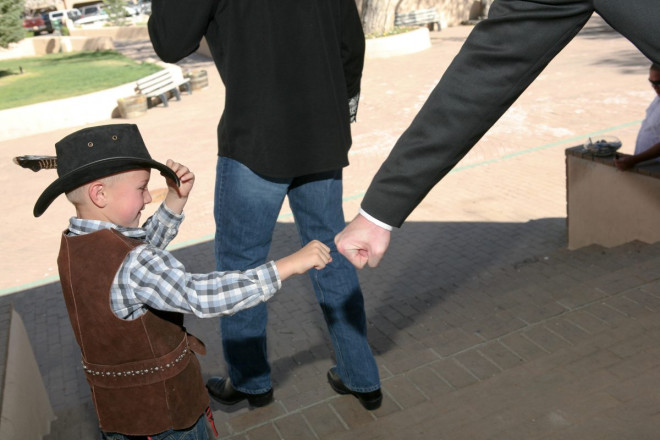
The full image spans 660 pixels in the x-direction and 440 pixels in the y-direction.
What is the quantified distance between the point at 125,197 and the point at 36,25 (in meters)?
48.2

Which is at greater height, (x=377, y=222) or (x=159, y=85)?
(x=377, y=222)

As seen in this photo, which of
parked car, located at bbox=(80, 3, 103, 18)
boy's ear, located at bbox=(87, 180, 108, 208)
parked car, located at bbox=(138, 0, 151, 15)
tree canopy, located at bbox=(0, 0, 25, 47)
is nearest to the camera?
boy's ear, located at bbox=(87, 180, 108, 208)

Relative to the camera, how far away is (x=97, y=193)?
225 cm

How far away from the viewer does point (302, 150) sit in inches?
104

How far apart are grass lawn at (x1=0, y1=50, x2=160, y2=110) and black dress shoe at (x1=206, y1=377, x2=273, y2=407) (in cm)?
1495

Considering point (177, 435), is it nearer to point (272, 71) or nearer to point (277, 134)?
point (277, 134)

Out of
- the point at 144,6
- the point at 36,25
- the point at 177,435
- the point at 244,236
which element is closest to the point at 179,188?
the point at 244,236

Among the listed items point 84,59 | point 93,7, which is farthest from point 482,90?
point 93,7

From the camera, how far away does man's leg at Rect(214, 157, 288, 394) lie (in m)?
2.71

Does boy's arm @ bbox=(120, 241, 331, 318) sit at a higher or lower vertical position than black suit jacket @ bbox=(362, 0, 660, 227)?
lower

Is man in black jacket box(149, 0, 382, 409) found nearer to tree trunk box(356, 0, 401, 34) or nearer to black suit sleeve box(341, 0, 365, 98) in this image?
black suit sleeve box(341, 0, 365, 98)

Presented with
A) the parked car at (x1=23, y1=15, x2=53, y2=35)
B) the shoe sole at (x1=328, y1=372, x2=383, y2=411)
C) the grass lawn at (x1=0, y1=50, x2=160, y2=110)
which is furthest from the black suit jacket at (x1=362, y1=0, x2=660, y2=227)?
the parked car at (x1=23, y1=15, x2=53, y2=35)

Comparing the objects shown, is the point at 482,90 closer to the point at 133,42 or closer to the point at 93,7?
the point at 133,42

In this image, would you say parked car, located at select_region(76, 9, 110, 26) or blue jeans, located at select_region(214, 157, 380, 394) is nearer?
blue jeans, located at select_region(214, 157, 380, 394)
